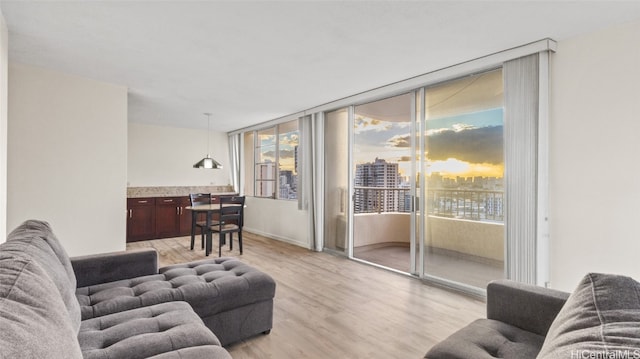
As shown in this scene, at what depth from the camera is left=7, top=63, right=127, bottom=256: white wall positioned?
3.42m

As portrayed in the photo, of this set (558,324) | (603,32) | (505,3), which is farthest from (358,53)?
(558,324)

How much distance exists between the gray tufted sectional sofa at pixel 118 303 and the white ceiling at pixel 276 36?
1.66 metres

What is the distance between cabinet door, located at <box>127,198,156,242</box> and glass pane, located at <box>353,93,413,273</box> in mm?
4236

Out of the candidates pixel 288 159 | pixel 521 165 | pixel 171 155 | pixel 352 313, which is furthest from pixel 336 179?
pixel 171 155

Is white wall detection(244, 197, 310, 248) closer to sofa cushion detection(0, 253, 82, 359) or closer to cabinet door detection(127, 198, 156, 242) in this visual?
cabinet door detection(127, 198, 156, 242)

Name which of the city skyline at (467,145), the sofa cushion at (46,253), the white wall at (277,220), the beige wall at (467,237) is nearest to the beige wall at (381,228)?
the white wall at (277,220)

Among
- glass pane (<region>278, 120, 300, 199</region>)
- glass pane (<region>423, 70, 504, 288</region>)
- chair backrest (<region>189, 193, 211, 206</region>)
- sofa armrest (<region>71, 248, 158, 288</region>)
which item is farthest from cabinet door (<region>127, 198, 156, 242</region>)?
glass pane (<region>423, 70, 504, 288</region>)

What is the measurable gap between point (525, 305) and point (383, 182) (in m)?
4.56

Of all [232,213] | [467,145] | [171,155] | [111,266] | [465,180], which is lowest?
[111,266]

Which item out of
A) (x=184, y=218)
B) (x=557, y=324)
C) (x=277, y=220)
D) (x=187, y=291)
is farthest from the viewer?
(x=184, y=218)

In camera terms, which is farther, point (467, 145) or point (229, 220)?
point (229, 220)

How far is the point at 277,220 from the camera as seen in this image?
6637mm

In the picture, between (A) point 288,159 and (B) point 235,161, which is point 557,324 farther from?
(B) point 235,161

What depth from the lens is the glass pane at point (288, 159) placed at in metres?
6.38
